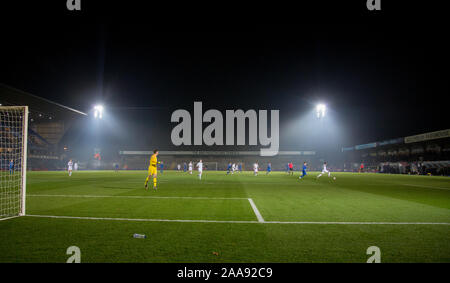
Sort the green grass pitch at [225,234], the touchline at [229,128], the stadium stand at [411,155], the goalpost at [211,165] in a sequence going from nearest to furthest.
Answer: the green grass pitch at [225,234] → the stadium stand at [411,155] → the touchline at [229,128] → the goalpost at [211,165]

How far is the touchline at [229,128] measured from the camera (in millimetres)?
57059

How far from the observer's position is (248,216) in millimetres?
7113

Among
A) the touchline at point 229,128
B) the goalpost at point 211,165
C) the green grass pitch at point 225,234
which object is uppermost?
the touchline at point 229,128

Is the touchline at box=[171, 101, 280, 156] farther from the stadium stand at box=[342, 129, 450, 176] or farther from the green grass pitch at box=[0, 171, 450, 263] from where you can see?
the green grass pitch at box=[0, 171, 450, 263]

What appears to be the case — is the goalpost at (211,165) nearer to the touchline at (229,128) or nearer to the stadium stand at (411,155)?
the touchline at (229,128)

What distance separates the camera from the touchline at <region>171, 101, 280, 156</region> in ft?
187

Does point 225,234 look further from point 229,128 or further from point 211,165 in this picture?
point 211,165

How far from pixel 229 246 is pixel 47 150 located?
6562 centimetres

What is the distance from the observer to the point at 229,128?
62125 millimetres

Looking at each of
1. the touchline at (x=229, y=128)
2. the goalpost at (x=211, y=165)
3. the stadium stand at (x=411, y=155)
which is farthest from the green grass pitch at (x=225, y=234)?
the goalpost at (x=211, y=165)

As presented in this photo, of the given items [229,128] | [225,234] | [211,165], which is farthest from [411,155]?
[225,234]

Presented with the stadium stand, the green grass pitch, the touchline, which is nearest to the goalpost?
the touchline
